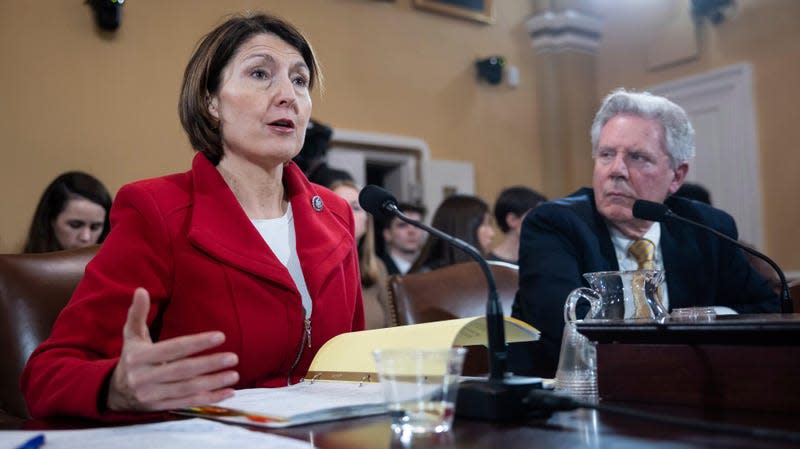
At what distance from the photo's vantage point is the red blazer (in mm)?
1253

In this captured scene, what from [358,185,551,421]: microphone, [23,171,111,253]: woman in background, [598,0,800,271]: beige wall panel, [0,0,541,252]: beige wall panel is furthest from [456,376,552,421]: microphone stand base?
[598,0,800,271]: beige wall panel

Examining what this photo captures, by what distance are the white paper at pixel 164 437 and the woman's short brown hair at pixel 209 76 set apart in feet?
2.63

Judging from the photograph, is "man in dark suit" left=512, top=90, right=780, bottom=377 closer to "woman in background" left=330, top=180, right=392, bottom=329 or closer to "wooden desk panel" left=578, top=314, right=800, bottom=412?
"wooden desk panel" left=578, top=314, right=800, bottom=412

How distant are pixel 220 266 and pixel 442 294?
32.6 inches

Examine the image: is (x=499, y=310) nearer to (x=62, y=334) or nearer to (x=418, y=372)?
(x=418, y=372)

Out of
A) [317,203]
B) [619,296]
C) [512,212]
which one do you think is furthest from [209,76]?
[512,212]

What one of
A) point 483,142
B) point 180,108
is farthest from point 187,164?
point 180,108

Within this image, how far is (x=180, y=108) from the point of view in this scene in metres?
1.69

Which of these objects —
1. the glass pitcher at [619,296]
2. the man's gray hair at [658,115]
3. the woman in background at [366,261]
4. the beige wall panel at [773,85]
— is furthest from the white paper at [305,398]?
the beige wall panel at [773,85]

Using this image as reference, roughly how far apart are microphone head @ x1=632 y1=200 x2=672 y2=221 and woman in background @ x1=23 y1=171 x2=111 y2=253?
9.26 feet

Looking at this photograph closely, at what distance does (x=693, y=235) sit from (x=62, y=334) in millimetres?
1578

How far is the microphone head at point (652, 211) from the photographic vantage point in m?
1.52

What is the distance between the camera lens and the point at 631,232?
81.7 inches

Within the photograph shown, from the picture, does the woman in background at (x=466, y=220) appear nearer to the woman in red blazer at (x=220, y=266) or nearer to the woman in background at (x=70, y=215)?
the woman in background at (x=70, y=215)
